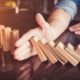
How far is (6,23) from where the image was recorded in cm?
101

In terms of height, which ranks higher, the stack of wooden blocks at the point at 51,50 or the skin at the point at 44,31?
the stack of wooden blocks at the point at 51,50

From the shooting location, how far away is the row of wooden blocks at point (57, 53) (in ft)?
2.19

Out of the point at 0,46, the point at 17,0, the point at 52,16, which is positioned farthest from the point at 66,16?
the point at 17,0

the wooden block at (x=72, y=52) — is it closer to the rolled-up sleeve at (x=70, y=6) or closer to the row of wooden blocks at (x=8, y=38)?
the row of wooden blocks at (x=8, y=38)

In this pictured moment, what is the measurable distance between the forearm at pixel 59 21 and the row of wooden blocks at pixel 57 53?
22 centimetres

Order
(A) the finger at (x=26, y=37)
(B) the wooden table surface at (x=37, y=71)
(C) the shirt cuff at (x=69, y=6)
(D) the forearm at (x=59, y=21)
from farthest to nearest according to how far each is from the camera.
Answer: (C) the shirt cuff at (x=69, y=6), (D) the forearm at (x=59, y=21), (A) the finger at (x=26, y=37), (B) the wooden table surface at (x=37, y=71)

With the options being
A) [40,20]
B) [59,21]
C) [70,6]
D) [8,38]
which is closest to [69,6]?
[70,6]

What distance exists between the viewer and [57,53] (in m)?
0.67

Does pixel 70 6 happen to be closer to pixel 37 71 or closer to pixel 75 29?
pixel 75 29

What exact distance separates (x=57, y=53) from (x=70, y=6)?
0.57m

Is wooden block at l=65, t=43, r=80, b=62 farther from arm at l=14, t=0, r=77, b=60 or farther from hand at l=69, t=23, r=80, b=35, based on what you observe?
hand at l=69, t=23, r=80, b=35

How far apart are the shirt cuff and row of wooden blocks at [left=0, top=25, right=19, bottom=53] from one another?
1.57 ft

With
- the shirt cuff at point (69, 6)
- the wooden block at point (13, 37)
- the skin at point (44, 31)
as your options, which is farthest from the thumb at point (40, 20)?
the shirt cuff at point (69, 6)

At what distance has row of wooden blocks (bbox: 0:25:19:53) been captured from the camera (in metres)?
0.74
